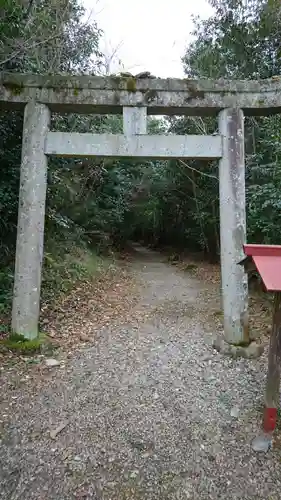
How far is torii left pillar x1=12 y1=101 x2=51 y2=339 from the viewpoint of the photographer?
3900 mm

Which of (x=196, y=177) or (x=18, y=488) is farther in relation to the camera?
(x=196, y=177)

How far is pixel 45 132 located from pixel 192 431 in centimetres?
382

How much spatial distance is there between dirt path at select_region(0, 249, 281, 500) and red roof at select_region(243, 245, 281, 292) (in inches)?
58.1

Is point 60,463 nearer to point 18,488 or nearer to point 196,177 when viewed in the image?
point 18,488

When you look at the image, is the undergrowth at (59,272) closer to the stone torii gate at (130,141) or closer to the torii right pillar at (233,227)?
the stone torii gate at (130,141)

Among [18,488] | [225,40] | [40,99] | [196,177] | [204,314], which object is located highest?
[225,40]

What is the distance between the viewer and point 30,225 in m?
3.92

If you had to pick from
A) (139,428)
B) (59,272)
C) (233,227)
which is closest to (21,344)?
(139,428)

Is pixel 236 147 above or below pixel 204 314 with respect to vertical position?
above

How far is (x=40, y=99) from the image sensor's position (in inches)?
155

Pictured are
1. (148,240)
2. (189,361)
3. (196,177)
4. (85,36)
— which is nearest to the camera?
(189,361)

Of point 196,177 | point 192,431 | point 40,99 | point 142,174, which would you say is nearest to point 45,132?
point 40,99

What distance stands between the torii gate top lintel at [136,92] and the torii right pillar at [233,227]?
26 cm

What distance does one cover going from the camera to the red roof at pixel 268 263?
2.03m
